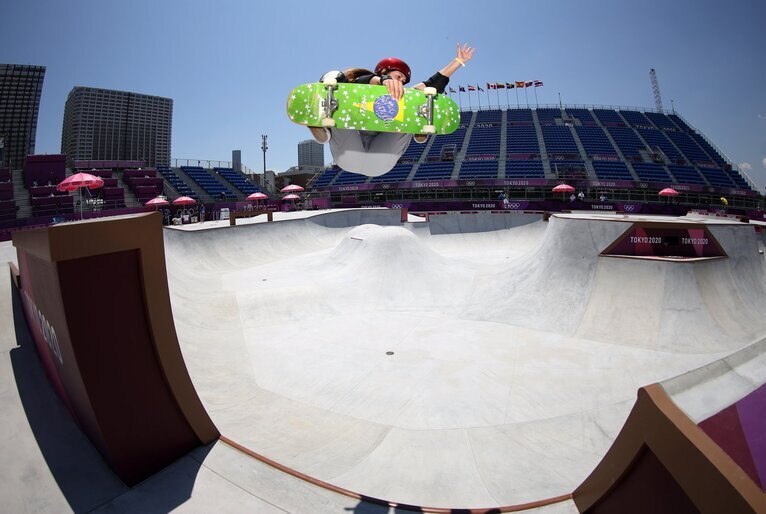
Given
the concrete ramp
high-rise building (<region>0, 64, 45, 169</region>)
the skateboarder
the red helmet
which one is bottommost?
the concrete ramp

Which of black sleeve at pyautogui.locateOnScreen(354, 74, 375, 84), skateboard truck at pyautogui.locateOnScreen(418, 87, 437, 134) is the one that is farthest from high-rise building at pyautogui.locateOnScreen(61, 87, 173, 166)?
skateboard truck at pyautogui.locateOnScreen(418, 87, 437, 134)

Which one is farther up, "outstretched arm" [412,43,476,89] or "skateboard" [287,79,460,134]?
"outstretched arm" [412,43,476,89]

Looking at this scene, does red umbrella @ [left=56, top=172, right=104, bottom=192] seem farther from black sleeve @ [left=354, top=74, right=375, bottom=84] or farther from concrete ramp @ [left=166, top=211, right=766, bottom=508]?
black sleeve @ [left=354, top=74, right=375, bottom=84]

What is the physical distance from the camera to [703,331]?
976 centimetres

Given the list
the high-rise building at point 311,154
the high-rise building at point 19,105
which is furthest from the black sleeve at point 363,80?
the high-rise building at point 311,154

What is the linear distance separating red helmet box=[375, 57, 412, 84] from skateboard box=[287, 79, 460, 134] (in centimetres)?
51

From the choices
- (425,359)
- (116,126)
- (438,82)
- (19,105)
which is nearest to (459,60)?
(438,82)

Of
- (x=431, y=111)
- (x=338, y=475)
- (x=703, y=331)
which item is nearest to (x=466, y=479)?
(x=338, y=475)

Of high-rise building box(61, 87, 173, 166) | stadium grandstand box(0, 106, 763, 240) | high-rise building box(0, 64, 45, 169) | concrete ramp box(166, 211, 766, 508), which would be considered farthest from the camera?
high-rise building box(61, 87, 173, 166)

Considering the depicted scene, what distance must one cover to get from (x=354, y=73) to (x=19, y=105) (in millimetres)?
101470

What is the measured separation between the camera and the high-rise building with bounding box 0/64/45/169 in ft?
211

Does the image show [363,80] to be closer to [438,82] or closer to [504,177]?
[438,82]

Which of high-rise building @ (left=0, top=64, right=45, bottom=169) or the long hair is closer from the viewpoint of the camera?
the long hair

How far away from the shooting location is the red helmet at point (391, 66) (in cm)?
416
